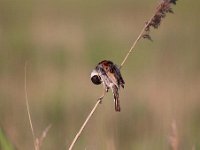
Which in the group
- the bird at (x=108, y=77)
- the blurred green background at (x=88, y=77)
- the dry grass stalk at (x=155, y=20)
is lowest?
the bird at (x=108, y=77)

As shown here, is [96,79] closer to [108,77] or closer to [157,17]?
[108,77]

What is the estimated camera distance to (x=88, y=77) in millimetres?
6465

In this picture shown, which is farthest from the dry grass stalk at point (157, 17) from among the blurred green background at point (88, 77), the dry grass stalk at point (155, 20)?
the blurred green background at point (88, 77)

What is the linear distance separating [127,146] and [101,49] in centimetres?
399

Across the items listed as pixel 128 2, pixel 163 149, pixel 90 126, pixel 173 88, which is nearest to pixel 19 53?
pixel 173 88

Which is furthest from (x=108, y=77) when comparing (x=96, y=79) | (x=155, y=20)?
(x=155, y=20)

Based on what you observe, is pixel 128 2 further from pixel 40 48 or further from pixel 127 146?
pixel 127 146

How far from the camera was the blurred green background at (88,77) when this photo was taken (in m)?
4.04

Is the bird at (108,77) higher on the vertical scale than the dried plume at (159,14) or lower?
lower

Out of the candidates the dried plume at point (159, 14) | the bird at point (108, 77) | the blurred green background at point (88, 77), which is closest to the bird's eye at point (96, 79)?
the bird at point (108, 77)

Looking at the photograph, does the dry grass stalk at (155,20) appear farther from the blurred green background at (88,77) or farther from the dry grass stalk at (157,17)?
the blurred green background at (88,77)

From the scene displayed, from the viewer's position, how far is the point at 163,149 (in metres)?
3.56

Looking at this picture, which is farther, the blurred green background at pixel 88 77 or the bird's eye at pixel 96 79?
the blurred green background at pixel 88 77

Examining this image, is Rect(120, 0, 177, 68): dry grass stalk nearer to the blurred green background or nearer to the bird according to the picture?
Result: the bird
